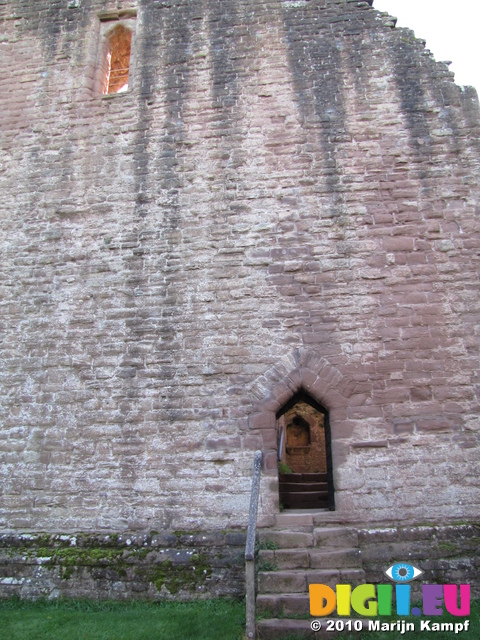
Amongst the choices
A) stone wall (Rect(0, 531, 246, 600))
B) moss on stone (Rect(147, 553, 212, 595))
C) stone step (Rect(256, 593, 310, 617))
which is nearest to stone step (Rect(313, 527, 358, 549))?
stone step (Rect(256, 593, 310, 617))

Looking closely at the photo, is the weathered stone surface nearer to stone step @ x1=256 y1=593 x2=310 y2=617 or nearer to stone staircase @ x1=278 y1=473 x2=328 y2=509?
stone step @ x1=256 y1=593 x2=310 y2=617

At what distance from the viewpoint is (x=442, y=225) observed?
19.8ft

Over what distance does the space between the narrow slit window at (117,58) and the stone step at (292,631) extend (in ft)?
24.4

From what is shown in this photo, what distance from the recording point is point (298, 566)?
444 cm

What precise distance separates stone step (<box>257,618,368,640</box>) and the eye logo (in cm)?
91

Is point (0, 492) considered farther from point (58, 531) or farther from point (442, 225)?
point (442, 225)

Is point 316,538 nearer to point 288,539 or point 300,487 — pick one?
point 288,539

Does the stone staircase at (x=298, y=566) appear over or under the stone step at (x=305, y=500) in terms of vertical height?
under

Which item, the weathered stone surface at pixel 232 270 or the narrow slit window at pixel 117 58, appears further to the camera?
the narrow slit window at pixel 117 58

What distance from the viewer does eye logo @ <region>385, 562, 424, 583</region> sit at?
15.4 ft

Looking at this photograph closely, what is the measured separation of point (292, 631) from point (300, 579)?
454mm

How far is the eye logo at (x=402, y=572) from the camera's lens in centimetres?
469

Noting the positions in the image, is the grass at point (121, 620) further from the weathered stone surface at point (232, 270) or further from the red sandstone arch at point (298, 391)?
the red sandstone arch at point (298, 391)

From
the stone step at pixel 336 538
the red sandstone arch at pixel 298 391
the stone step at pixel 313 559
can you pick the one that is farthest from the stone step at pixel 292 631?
the red sandstone arch at pixel 298 391
